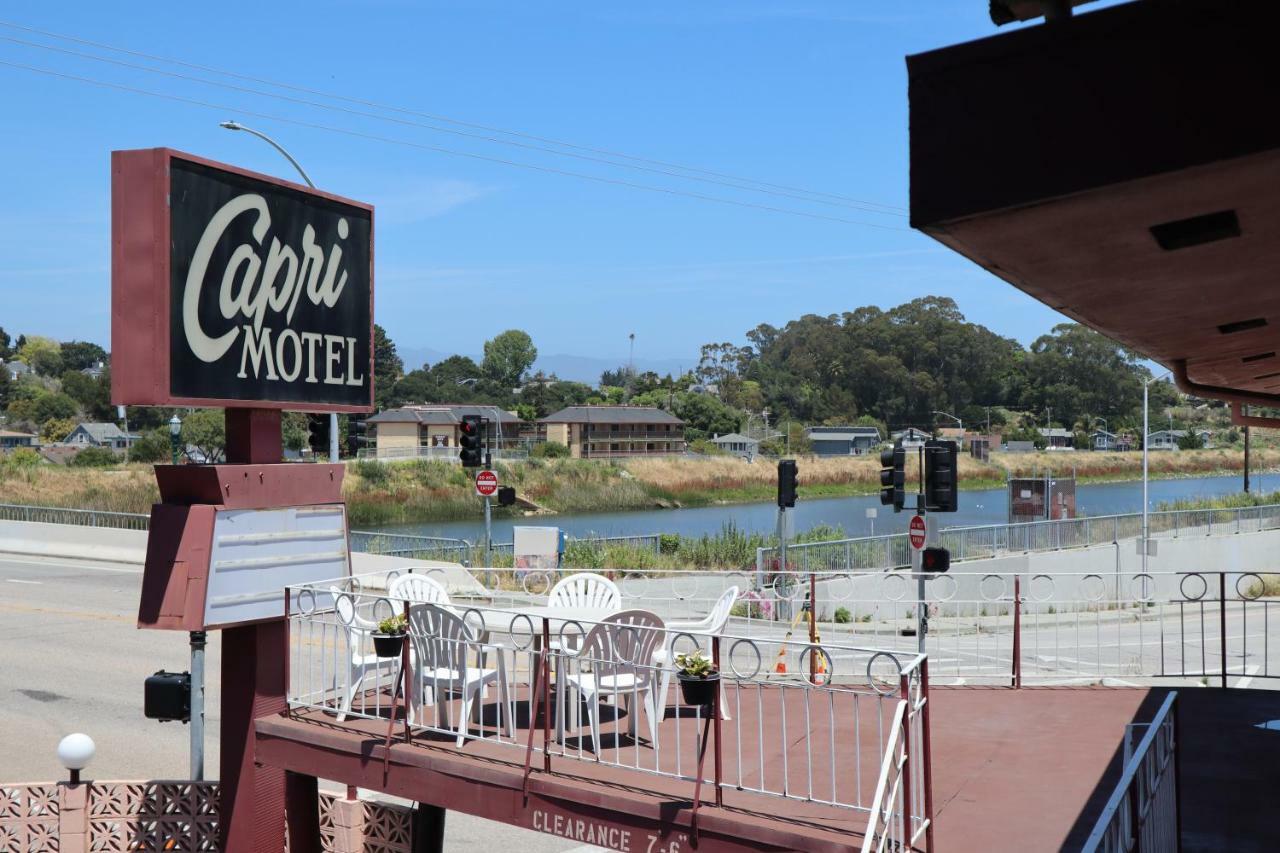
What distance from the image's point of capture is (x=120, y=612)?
23.3 meters

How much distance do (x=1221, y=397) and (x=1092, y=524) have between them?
27.3 m

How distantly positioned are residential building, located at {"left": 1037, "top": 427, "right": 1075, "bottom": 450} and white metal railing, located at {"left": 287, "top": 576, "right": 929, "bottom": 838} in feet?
403

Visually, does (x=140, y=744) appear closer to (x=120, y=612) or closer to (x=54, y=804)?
(x=54, y=804)

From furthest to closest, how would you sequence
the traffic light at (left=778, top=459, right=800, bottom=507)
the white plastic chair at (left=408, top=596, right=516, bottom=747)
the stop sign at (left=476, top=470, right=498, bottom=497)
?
1. the stop sign at (left=476, top=470, right=498, bottom=497)
2. the traffic light at (left=778, top=459, right=800, bottom=507)
3. the white plastic chair at (left=408, top=596, right=516, bottom=747)

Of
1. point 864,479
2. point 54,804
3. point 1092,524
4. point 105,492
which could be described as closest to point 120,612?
point 54,804

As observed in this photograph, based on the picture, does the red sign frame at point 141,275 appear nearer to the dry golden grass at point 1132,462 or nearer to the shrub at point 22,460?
the shrub at point 22,460

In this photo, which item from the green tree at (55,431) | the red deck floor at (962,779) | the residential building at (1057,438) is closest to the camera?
the red deck floor at (962,779)

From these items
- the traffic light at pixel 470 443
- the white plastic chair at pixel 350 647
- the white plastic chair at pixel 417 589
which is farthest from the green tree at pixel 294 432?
the white plastic chair at pixel 350 647

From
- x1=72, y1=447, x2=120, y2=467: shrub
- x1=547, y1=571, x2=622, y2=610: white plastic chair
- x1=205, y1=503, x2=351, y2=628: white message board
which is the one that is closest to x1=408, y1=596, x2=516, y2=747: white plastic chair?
x1=205, y1=503, x2=351, y2=628: white message board

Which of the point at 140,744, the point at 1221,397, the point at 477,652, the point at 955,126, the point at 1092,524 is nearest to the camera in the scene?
the point at 955,126

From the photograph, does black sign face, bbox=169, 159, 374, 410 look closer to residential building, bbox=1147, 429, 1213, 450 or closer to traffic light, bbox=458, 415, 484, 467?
traffic light, bbox=458, 415, 484, 467

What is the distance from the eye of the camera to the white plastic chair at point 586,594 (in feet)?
32.9

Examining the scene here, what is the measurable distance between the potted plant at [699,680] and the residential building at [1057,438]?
4907 inches

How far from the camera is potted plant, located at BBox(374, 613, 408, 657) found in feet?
26.1
